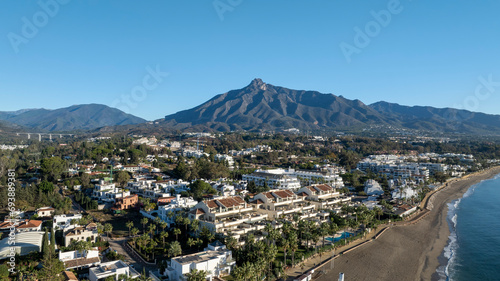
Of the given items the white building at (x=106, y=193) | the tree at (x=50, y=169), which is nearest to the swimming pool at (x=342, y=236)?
the white building at (x=106, y=193)

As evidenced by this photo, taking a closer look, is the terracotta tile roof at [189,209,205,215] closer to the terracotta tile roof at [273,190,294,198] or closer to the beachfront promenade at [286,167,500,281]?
the terracotta tile roof at [273,190,294,198]

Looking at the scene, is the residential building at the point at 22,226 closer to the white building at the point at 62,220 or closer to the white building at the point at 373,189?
the white building at the point at 62,220

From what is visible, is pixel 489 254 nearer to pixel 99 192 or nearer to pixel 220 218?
pixel 220 218

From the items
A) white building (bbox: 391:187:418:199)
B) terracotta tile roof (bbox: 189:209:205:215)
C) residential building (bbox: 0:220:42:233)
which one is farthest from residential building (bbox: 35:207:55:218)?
white building (bbox: 391:187:418:199)

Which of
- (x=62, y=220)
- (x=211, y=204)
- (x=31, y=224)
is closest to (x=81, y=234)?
(x=62, y=220)

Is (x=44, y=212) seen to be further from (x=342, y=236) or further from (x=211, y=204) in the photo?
(x=342, y=236)

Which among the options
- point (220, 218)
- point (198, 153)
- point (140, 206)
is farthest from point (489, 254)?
point (198, 153)
